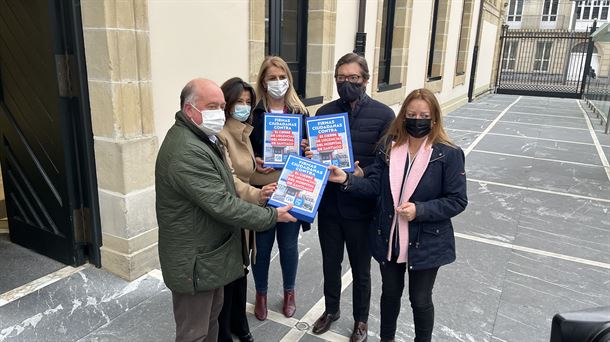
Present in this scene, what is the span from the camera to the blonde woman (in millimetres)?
3133

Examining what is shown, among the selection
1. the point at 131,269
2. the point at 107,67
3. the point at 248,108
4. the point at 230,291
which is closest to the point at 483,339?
the point at 230,291

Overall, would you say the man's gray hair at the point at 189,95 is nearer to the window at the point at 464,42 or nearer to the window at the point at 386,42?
the window at the point at 386,42

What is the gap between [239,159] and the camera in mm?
2902

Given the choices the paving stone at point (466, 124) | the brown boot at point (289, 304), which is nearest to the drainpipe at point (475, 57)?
the paving stone at point (466, 124)

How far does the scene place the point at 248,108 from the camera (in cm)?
286

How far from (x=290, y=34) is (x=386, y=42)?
185 inches

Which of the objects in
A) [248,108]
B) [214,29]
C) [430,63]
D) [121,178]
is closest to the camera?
[248,108]

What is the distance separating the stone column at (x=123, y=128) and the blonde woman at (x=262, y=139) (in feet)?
3.93

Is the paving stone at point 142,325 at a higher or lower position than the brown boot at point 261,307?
lower

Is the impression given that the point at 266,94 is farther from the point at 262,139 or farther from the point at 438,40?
the point at 438,40

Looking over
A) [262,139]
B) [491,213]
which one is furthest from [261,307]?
[491,213]

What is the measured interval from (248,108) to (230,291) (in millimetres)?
1202

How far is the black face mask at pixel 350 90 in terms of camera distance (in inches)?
112

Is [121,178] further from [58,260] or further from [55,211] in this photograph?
[58,260]
